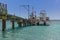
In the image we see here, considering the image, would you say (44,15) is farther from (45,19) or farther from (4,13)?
(4,13)

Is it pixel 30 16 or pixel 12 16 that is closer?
pixel 12 16

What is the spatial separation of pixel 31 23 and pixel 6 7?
44974mm

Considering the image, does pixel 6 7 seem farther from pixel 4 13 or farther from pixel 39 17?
pixel 39 17

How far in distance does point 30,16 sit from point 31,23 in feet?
16.3

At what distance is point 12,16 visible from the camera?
6444 cm

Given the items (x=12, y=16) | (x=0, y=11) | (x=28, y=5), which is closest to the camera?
(x=0, y=11)

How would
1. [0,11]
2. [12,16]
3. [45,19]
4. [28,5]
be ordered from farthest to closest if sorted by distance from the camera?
[45,19]
[28,5]
[12,16]
[0,11]

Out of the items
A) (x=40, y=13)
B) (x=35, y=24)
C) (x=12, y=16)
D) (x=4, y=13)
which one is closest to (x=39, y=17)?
(x=40, y=13)

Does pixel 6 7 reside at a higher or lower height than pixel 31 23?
higher

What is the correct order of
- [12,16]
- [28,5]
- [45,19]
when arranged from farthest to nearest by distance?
[45,19], [28,5], [12,16]

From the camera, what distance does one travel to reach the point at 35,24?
103250 mm

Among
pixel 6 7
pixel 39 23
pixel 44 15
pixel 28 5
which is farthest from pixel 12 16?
pixel 44 15

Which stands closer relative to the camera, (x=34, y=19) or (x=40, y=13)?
(x=34, y=19)

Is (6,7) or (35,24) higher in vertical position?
(6,7)
